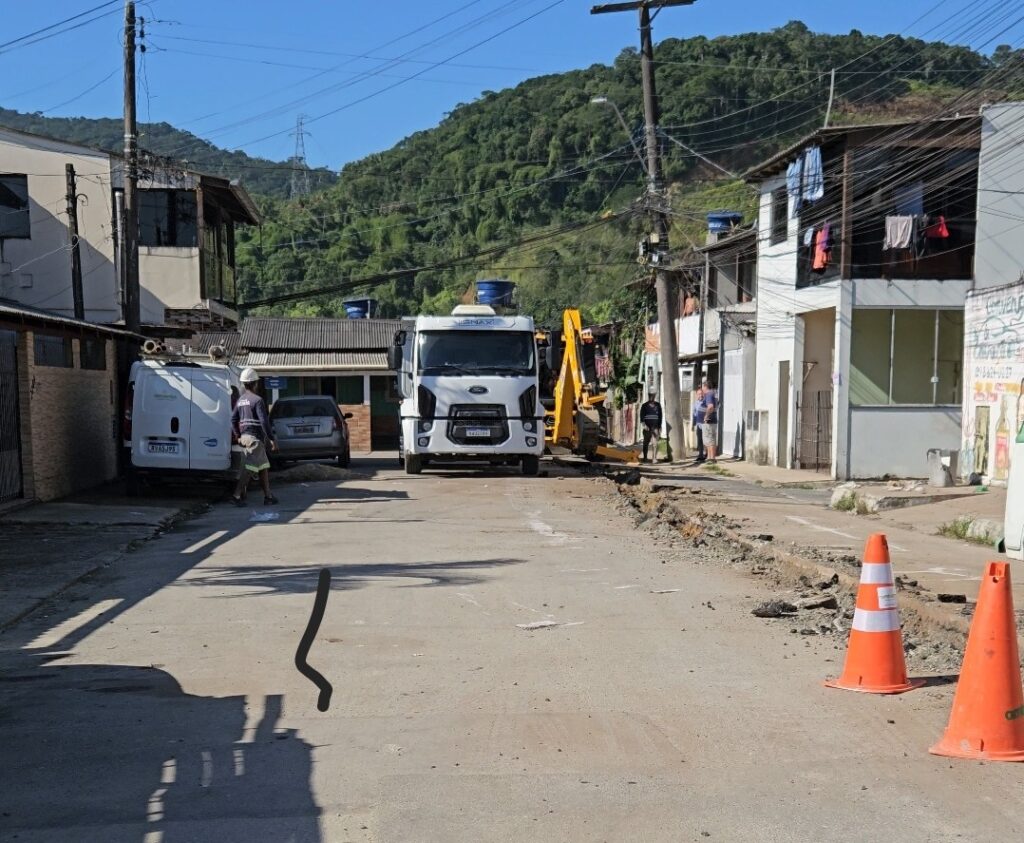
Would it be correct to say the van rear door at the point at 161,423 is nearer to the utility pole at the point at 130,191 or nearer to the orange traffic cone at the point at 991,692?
the utility pole at the point at 130,191

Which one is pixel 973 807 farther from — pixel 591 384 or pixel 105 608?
pixel 591 384

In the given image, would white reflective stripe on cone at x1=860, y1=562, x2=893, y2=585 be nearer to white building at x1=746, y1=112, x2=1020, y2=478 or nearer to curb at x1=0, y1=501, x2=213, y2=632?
curb at x1=0, y1=501, x2=213, y2=632

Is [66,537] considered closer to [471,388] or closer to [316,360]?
[471,388]

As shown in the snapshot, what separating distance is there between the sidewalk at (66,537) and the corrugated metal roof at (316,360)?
77.9 ft

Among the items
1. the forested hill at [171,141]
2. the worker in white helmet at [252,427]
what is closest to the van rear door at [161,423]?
the worker in white helmet at [252,427]

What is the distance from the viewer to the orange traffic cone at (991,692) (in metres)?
5.23

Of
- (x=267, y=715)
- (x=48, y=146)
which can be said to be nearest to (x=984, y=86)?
(x=267, y=715)

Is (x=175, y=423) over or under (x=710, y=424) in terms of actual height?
over

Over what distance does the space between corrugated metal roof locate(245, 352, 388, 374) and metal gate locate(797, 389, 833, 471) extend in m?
18.6

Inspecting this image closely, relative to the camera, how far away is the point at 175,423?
17.8 meters

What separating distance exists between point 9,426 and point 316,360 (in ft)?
92.7

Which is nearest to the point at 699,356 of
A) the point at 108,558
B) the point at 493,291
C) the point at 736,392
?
the point at 736,392

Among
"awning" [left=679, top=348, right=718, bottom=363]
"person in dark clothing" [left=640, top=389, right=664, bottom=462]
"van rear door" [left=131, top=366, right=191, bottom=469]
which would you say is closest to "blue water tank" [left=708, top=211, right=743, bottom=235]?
"awning" [left=679, top=348, right=718, bottom=363]

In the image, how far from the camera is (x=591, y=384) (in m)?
26.7
